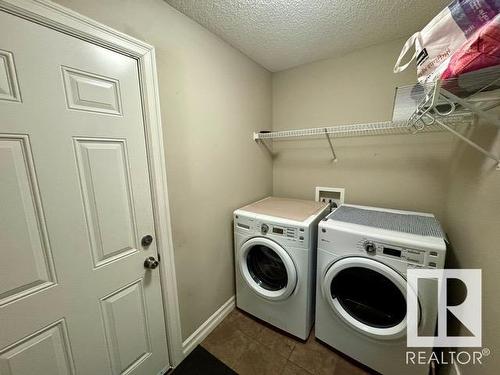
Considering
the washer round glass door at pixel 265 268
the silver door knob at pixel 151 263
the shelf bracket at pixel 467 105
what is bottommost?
the washer round glass door at pixel 265 268

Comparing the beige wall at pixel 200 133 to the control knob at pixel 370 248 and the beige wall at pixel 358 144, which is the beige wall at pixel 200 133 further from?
the control knob at pixel 370 248

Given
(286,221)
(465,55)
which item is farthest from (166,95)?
(465,55)

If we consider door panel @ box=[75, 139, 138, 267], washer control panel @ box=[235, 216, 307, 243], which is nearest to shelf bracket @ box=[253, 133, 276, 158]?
washer control panel @ box=[235, 216, 307, 243]

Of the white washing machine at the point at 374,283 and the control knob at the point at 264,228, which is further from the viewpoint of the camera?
the control knob at the point at 264,228

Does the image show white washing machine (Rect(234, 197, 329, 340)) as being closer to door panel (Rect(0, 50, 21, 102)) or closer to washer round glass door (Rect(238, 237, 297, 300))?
washer round glass door (Rect(238, 237, 297, 300))

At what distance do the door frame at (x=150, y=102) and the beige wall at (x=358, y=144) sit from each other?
56.3 inches

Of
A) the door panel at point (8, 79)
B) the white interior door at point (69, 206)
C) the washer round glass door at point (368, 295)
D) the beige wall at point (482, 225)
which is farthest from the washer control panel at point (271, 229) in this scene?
the door panel at point (8, 79)

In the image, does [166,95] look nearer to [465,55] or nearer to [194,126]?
[194,126]

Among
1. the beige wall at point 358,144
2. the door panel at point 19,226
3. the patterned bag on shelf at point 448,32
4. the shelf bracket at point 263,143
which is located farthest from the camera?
the shelf bracket at point 263,143

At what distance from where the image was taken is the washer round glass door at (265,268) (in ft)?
4.89

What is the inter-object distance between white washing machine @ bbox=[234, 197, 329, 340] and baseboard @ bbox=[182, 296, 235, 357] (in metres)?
0.10

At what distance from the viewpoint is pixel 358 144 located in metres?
1.84

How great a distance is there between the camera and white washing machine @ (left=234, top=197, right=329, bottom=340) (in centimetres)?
142

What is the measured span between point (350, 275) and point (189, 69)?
172cm
